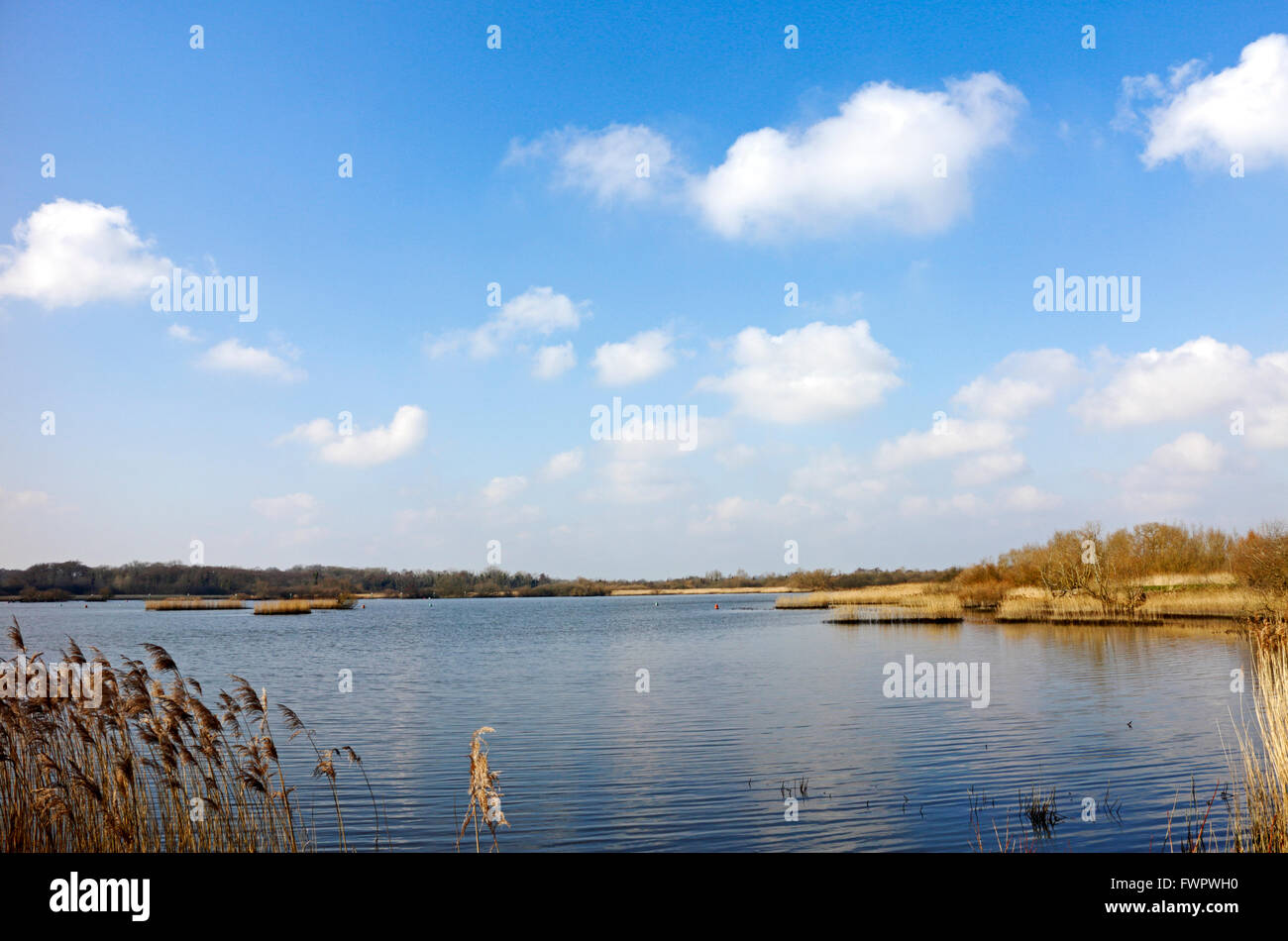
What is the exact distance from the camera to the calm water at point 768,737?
35.6ft

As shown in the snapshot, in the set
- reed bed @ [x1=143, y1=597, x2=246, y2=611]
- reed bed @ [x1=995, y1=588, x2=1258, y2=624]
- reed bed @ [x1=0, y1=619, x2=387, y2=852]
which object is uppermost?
reed bed @ [x1=0, y1=619, x2=387, y2=852]

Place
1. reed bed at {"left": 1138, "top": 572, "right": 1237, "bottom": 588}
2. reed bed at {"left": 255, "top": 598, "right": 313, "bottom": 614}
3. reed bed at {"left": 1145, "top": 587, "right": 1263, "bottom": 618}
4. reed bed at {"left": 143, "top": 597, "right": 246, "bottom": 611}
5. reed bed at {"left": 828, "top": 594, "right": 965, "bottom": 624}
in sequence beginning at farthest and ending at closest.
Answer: reed bed at {"left": 143, "top": 597, "right": 246, "bottom": 611} → reed bed at {"left": 255, "top": 598, "right": 313, "bottom": 614} → reed bed at {"left": 1138, "top": 572, "right": 1237, "bottom": 588} → reed bed at {"left": 828, "top": 594, "right": 965, "bottom": 624} → reed bed at {"left": 1145, "top": 587, "right": 1263, "bottom": 618}

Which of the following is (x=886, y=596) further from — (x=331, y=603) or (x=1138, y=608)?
(x=331, y=603)

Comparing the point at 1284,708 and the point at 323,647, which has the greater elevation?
the point at 1284,708

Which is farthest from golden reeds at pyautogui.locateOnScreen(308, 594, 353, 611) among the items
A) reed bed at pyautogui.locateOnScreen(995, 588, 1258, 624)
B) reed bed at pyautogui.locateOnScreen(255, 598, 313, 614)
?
reed bed at pyautogui.locateOnScreen(995, 588, 1258, 624)

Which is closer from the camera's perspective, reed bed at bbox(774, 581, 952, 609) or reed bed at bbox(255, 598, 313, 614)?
reed bed at bbox(774, 581, 952, 609)

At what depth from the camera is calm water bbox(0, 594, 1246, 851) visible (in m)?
10.9

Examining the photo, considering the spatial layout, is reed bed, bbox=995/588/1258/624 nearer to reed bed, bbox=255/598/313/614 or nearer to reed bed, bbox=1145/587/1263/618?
reed bed, bbox=1145/587/1263/618

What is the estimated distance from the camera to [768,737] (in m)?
17.0

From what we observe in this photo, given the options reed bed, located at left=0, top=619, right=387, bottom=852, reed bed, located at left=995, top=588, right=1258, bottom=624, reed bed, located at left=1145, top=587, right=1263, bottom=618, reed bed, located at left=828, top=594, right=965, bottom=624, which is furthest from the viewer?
reed bed, located at left=828, top=594, right=965, bottom=624

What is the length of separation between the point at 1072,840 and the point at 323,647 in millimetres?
36177
